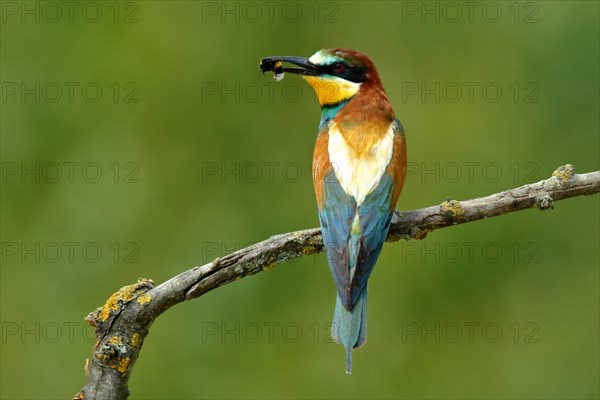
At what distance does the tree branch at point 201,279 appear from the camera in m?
3.09

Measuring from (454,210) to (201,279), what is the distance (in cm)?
82

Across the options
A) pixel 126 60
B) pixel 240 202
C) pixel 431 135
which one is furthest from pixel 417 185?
pixel 126 60

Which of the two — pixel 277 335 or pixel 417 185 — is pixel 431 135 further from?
pixel 277 335

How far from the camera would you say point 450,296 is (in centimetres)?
506

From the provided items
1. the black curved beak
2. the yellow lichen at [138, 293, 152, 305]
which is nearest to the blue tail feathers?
the yellow lichen at [138, 293, 152, 305]

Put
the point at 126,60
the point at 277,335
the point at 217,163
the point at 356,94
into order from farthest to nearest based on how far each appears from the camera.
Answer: the point at 126,60 → the point at 217,163 → the point at 277,335 → the point at 356,94

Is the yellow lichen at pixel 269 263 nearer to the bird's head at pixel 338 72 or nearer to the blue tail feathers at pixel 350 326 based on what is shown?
the blue tail feathers at pixel 350 326

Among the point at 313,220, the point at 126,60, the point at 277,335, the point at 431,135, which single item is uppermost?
the point at 126,60

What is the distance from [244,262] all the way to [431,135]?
2409 millimetres

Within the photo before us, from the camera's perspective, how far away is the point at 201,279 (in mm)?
3176

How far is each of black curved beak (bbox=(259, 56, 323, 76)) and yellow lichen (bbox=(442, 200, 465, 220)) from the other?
83 centimetres

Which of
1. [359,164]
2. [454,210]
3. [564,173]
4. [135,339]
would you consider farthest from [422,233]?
[135,339]

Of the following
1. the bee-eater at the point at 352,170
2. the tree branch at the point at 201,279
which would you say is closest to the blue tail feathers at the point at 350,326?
the bee-eater at the point at 352,170

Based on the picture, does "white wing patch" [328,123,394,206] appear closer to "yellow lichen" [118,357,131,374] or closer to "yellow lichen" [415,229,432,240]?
"yellow lichen" [415,229,432,240]
